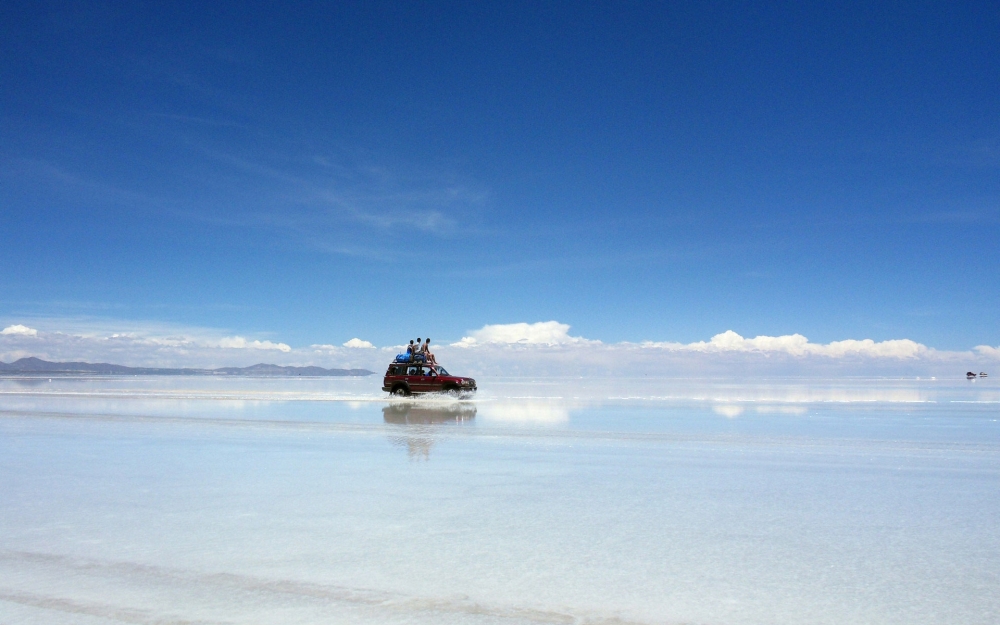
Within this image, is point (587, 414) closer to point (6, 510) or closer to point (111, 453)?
point (111, 453)

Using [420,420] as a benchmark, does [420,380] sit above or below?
above

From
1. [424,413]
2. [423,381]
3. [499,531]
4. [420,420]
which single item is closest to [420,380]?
[423,381]

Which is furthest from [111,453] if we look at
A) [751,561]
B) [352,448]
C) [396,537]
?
A: [751,561]

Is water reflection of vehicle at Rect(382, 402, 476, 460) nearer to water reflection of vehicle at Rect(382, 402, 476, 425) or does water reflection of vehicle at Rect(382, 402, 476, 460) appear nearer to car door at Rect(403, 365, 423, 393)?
water reflection of vehicle at Rect(382, 402, 476, 425)

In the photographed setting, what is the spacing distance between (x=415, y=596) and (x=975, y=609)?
4413 millimetres

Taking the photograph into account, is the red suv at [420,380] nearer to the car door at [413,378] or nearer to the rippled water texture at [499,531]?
the car door at [413,378]

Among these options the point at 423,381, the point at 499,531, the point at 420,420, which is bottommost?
the point at 499,531

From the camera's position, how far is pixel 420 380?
36000mm

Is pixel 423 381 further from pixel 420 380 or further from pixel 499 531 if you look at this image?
pixel 499 531

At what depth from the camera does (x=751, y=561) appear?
6.46m

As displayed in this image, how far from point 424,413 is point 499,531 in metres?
19.0

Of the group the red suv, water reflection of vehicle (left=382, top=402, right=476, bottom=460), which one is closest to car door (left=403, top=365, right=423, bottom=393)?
the red suv

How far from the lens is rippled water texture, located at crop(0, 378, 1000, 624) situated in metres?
5.31

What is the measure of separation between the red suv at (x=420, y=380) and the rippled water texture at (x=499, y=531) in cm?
1849
